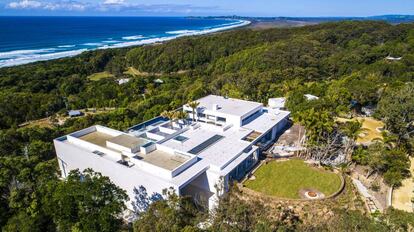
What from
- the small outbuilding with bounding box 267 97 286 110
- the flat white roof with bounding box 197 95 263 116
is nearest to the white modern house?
the flat white roof with bounding box 197 95 263 116

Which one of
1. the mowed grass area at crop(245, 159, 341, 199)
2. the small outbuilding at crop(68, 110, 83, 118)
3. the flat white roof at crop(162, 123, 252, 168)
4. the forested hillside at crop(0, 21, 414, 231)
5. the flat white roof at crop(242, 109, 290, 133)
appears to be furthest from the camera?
the small outbuilding at crop(68, 110, 83, 118)

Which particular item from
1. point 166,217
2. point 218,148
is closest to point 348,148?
point 218,148

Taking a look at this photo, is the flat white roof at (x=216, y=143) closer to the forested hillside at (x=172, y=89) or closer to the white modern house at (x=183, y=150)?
the white modern house at (x=183, y=150)

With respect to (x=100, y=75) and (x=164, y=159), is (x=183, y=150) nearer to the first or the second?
(x=164, y=159)

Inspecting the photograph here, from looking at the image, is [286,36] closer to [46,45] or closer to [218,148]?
[218,148]

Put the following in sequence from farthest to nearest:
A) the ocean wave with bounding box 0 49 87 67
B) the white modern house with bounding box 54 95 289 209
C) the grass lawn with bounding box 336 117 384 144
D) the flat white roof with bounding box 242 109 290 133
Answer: the ocean wave with bounding box 0 49 87 67 < the grass lawn with bounding box 336 117 384 144 < the flat white roof with bounding box 242 109 290 133 < the white modern house with bounding box 54 95 289 209

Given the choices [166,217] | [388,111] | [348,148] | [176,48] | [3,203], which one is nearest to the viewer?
[166,217]

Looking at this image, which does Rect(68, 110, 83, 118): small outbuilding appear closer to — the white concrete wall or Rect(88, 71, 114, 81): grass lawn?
the white concrete wall
